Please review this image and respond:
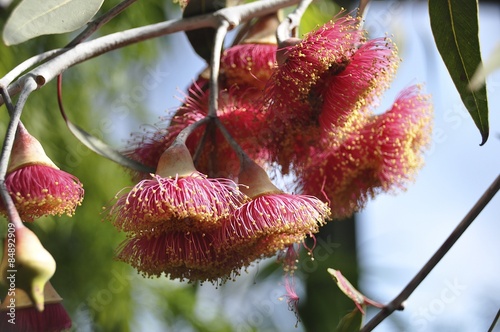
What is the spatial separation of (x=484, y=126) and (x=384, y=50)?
8.7 inches

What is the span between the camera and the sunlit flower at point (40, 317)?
0.73 meters

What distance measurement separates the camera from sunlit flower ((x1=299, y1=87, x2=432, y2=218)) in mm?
1207

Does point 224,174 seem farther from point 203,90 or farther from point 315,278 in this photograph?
point 315,278

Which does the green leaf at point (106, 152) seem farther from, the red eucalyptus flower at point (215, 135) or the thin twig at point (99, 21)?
the thin twig at point (99, 21)

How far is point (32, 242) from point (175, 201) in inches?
13.4

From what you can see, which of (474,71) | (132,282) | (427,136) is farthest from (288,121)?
Answer: (132,282)

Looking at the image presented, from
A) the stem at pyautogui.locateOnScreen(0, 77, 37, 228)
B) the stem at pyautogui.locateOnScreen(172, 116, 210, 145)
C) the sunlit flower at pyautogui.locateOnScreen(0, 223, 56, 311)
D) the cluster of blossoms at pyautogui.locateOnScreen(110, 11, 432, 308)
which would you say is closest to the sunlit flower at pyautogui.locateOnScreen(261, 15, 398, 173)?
the cluster of blossoms at pyautogui.locateOnScreen(110, 11, 432, 308)

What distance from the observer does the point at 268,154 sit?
115cm

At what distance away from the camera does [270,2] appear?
1.12 metres

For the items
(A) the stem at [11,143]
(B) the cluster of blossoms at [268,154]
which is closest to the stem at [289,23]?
(B) the cluster of blossoms at [268,154]

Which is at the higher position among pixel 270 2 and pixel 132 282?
pixel 270 2

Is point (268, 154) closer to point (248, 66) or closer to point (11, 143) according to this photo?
point (248, 66)

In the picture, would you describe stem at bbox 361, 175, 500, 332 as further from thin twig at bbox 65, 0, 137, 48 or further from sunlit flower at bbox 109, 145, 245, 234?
thin twig at bbox 65, 0, 137, 48

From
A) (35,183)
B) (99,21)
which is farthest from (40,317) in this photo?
(99,21)
